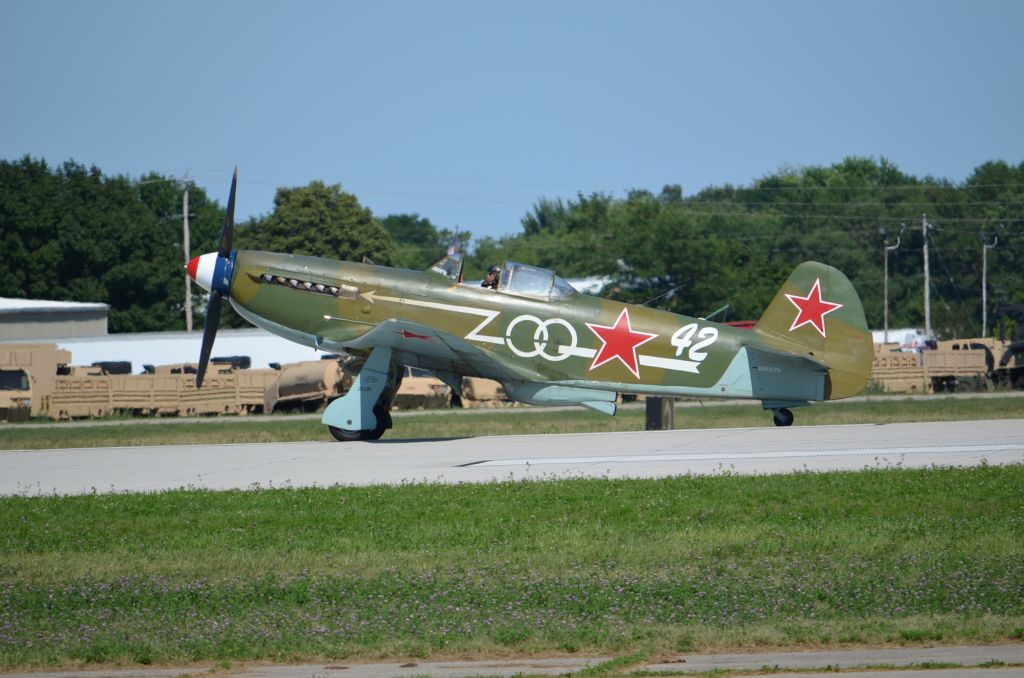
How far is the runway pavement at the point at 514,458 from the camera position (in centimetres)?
1524

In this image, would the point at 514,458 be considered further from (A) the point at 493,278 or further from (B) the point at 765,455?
(A) the point at 493,278

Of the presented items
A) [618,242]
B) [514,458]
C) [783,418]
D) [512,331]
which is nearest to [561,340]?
[512,331]

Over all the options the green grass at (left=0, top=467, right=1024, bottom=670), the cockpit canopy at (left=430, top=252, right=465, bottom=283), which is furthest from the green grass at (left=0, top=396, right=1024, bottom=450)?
the green grass at (left=0, top=467, right=1024, bottom=670)

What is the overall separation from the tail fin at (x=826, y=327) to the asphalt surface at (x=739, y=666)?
1142 centimetres

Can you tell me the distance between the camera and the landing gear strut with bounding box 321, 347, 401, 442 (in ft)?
62.3

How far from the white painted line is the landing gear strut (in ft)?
10.2

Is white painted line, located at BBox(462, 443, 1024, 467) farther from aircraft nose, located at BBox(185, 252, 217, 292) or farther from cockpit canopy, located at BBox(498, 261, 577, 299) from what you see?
aircraft nose, located at BBox(185, 252, 217, 292)

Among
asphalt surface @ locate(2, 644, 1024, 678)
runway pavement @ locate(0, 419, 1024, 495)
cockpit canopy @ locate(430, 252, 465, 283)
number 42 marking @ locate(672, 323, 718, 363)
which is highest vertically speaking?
cockpit canopy @ locate(430, 252, 465, 283)

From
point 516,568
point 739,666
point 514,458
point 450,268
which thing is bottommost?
point 739,666

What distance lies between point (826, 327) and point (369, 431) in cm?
748

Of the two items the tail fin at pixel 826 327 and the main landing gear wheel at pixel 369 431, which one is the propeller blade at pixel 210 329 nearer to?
the main landing gear wheel at pixel 369 431

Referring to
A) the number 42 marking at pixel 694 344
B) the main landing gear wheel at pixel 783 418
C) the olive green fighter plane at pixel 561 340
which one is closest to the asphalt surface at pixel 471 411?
the main landing gear wheel at pixel 783 418

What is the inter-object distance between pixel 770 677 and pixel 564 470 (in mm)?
8331

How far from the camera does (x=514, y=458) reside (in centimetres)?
1706
